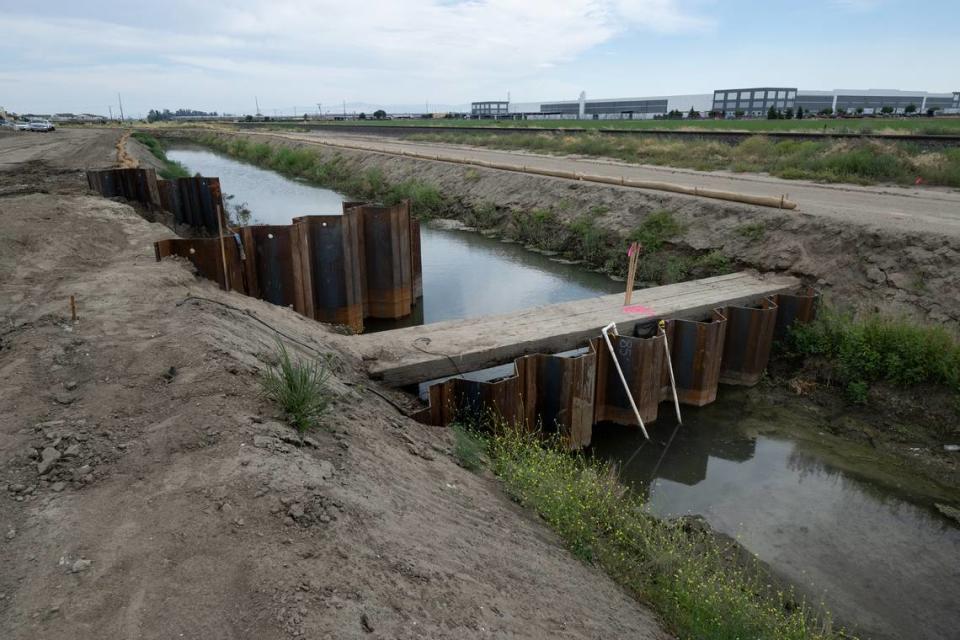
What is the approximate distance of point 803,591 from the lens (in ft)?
19.1

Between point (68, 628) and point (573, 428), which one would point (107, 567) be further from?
point (573, 428)

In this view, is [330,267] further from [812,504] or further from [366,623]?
[366,623]

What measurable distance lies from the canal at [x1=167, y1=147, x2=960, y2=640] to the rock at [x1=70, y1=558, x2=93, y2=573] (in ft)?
17.6

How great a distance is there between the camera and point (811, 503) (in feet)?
23.7

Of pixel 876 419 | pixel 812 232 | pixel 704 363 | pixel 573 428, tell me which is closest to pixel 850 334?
pixel 876 419

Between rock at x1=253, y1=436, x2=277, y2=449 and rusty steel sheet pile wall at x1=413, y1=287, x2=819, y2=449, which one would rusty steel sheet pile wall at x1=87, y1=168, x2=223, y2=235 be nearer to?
rusty steel sheet pile wall at x1=413, y1=287, x2=819, y2=449

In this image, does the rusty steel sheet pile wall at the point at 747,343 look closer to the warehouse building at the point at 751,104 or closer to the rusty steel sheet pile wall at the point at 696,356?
the rusty steel sheet pile wall at the point at 696,356

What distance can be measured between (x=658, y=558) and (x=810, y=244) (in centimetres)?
937

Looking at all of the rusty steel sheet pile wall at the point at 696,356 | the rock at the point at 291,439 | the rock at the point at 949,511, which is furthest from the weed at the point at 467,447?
the rock at the point at 949,511

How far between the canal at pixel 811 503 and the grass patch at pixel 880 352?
899 mm

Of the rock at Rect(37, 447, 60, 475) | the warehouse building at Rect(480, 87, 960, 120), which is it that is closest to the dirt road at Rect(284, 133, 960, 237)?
the rock at Rect(37, 447, 60, 475)

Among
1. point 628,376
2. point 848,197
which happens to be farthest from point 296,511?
point 848,197

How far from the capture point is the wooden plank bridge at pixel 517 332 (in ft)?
25.0

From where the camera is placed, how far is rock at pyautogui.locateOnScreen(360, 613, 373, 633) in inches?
110
